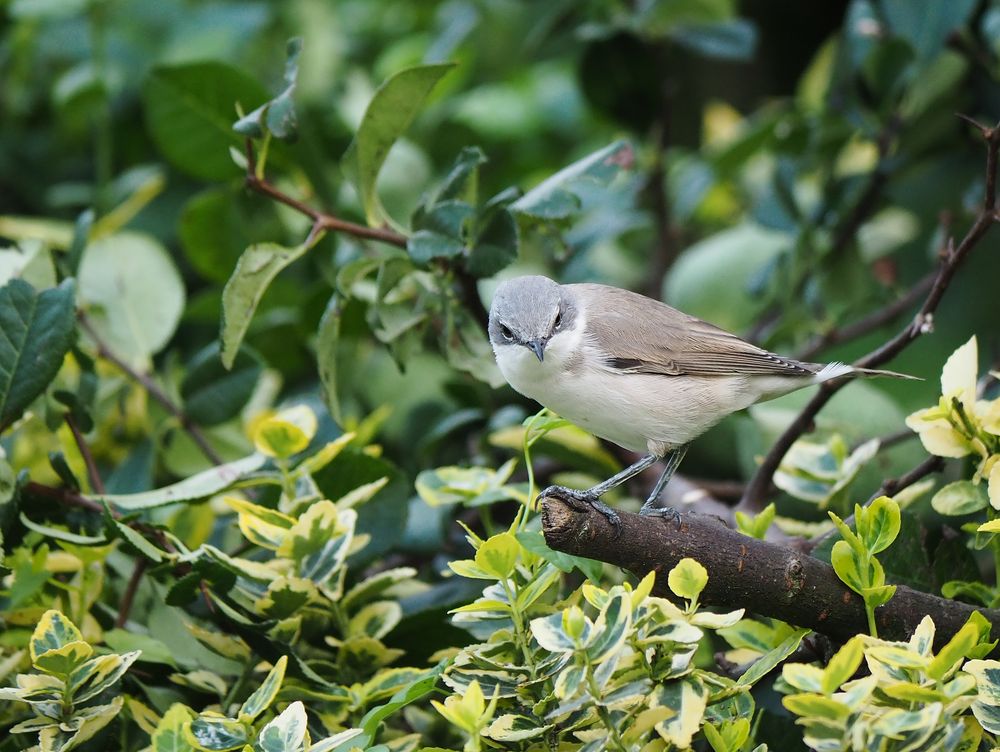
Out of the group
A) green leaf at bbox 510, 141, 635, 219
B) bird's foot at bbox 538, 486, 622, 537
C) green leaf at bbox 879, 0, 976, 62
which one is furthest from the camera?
green leaf at bbox 879, 0, 976, 62

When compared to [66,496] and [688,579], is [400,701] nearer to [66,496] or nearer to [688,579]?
[688,579]

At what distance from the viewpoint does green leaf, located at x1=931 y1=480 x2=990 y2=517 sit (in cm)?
175

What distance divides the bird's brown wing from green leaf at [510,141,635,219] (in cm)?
24

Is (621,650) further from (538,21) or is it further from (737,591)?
(538,21)

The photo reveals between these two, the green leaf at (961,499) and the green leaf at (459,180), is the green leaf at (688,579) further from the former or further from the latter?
the green leaf at (459,180)

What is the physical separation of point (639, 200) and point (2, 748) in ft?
8.45

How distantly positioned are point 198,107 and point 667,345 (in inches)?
52.2

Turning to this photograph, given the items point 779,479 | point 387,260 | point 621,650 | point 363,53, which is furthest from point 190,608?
point 363,53

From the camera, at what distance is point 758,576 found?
1.60m

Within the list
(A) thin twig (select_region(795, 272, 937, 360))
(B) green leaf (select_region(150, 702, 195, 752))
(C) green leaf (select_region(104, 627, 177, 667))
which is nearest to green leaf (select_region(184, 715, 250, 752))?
(B) green leaf (select_region(150, 702, 195, 752))

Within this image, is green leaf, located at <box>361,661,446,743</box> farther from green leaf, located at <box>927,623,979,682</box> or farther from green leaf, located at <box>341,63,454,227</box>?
green leaf, located at <box>341,63,454,227</box>

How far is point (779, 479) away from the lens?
2.17 m

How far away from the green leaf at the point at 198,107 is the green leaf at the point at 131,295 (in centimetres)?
26

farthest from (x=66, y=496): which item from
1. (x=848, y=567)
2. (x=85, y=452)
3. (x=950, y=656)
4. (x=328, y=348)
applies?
(x=950, y=656)
